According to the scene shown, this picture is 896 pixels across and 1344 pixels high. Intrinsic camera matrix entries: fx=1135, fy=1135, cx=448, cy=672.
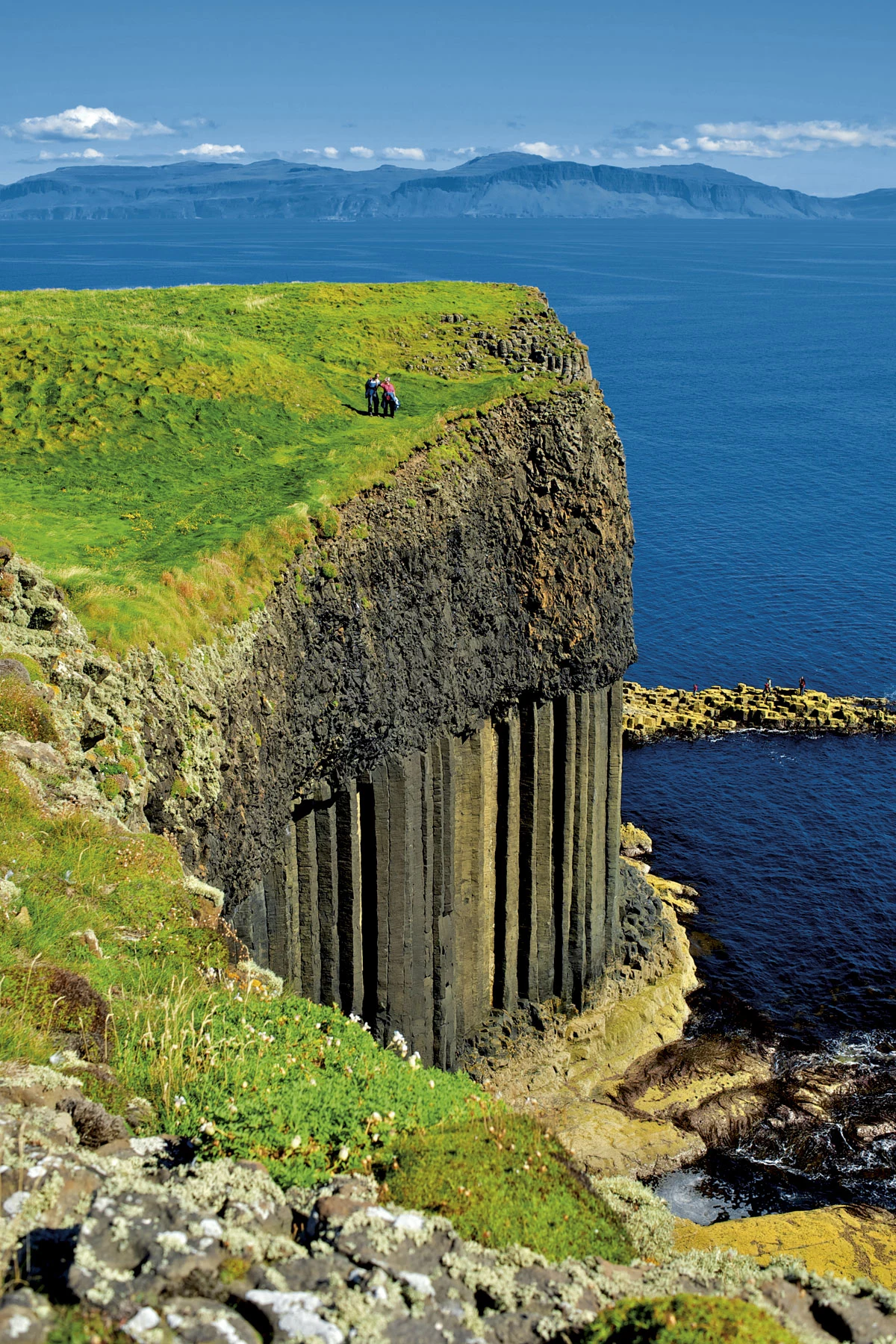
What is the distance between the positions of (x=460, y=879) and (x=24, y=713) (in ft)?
65.7

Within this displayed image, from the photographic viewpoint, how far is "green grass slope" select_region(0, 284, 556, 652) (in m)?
25.0

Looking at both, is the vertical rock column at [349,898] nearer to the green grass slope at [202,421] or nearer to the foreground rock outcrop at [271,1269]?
the green grass slope at [202,421]

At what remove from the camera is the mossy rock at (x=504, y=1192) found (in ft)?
29.3

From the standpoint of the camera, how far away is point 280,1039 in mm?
12250

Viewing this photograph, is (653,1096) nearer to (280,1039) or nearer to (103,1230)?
(280,1039)

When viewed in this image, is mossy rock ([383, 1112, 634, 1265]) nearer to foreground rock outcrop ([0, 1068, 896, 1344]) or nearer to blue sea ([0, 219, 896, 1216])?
foreground rock outcrop ([0, 1068, 896, 1344])

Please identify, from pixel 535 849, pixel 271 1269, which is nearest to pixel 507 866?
pixel 535 849

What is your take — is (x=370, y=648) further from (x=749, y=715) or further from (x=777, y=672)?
(x=777, y=672)

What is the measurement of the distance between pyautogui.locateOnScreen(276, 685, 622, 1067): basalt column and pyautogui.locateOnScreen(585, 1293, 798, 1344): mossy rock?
1927cm

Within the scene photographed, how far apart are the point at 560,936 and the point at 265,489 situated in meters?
18.5

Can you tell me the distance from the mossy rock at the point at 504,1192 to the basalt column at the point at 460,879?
53.8ft

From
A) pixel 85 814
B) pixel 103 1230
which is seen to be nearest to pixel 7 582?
pixel 85 814

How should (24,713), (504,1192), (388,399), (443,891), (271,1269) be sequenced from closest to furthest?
(271,1269)
(504,1192)
(24,713)
(443,891)
(388,399)

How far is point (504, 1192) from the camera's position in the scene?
9.40 meters
